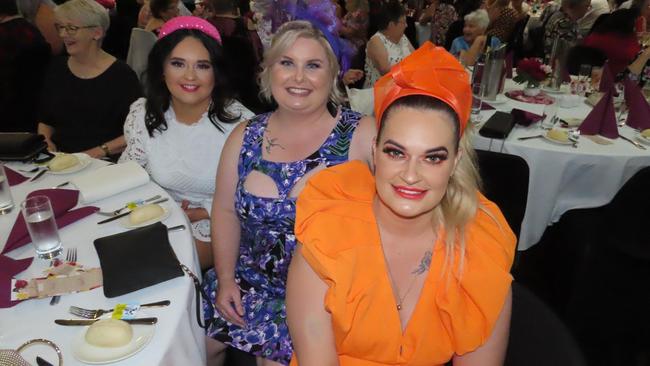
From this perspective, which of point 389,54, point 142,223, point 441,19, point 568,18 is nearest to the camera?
point 142,223

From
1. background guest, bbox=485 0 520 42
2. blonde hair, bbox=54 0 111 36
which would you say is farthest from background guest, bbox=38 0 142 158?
background guest, bbox=485 0 520 42

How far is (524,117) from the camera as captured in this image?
3.03m

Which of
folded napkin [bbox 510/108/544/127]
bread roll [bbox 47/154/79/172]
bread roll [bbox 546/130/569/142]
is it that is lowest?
bread roll [bbox 546/130/569/142]

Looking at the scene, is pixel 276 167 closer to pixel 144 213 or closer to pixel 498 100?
pixel 144 213

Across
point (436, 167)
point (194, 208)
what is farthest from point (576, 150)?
point (194, 208)

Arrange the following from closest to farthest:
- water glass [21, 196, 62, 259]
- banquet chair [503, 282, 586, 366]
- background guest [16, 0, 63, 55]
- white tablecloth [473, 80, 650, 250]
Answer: banquet chair [503, 282, 586, 366], water glass [21, 196, 62, 259], white tablecloth [473, 80, 650, 250], background guest [16, 0, 63, 55]

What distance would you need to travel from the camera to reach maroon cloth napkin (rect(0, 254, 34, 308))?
132 centimetres

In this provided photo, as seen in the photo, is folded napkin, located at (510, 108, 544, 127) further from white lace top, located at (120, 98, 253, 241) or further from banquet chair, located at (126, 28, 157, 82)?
banquet chair, located at (126, 28, 157, 82)

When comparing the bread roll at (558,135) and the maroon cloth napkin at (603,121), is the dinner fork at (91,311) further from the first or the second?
the maroon cloth napkin at (603,121)

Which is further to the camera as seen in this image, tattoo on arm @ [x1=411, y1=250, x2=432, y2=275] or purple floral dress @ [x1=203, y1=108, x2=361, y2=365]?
purple floral dress @ [x1=203, y1=108, x2=361, y2=365]

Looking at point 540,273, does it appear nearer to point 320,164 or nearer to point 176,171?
point 320,164

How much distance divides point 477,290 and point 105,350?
3.05 ft

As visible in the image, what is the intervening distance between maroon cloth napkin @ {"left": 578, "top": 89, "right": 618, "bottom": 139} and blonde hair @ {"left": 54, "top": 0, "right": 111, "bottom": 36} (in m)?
3.00

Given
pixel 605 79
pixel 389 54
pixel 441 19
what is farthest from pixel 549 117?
pixel 441 19
